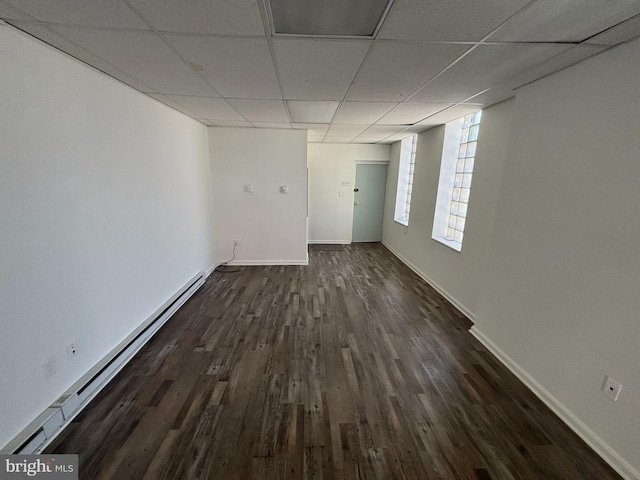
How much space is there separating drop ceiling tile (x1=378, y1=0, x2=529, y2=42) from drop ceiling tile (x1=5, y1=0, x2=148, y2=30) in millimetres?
1321

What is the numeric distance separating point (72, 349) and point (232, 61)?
7.64 feet

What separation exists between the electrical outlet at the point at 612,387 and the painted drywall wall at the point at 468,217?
57.7 inches

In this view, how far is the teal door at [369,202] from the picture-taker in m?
6.41

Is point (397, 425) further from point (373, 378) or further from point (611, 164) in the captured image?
point (611, 164)

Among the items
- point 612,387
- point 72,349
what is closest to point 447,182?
point 612,387

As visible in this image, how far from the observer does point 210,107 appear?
3.05 m

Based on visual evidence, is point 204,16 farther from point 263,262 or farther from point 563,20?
point 263,262

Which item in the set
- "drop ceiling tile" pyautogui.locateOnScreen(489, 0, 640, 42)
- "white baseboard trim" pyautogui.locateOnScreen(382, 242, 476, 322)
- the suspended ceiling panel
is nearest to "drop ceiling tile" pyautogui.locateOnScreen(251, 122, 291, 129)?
the suspended ceiling panel

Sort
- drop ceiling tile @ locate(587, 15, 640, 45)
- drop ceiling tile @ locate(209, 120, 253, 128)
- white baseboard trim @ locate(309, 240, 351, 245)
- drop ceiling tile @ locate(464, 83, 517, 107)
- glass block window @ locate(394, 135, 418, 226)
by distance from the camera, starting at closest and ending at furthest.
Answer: drop ceiling tile @ locate(587, 15, 640, 45)
drop ceiling tile @ locate(464, 83, 517, 107)
drop ceiling tile @ locate(209, 120, 253, 128)
glass block window @ locate(394, 135, 418, 226)
white baseboard trim @ locate(309, 240, 351, 245)

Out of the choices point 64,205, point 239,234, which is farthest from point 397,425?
point 239,234

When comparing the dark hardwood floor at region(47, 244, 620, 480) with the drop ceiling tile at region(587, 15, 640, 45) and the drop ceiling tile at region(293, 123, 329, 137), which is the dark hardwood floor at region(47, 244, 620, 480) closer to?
the drop ceiling tile at region(587, 15, 640, 45)

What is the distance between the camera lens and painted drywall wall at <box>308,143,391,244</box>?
6.11 metres

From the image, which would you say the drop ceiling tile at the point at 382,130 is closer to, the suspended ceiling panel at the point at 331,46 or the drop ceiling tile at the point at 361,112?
the drop ceiling tile at the point at 361,112

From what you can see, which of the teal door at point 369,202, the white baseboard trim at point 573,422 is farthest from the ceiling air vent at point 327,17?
the teal door at point 369,202
